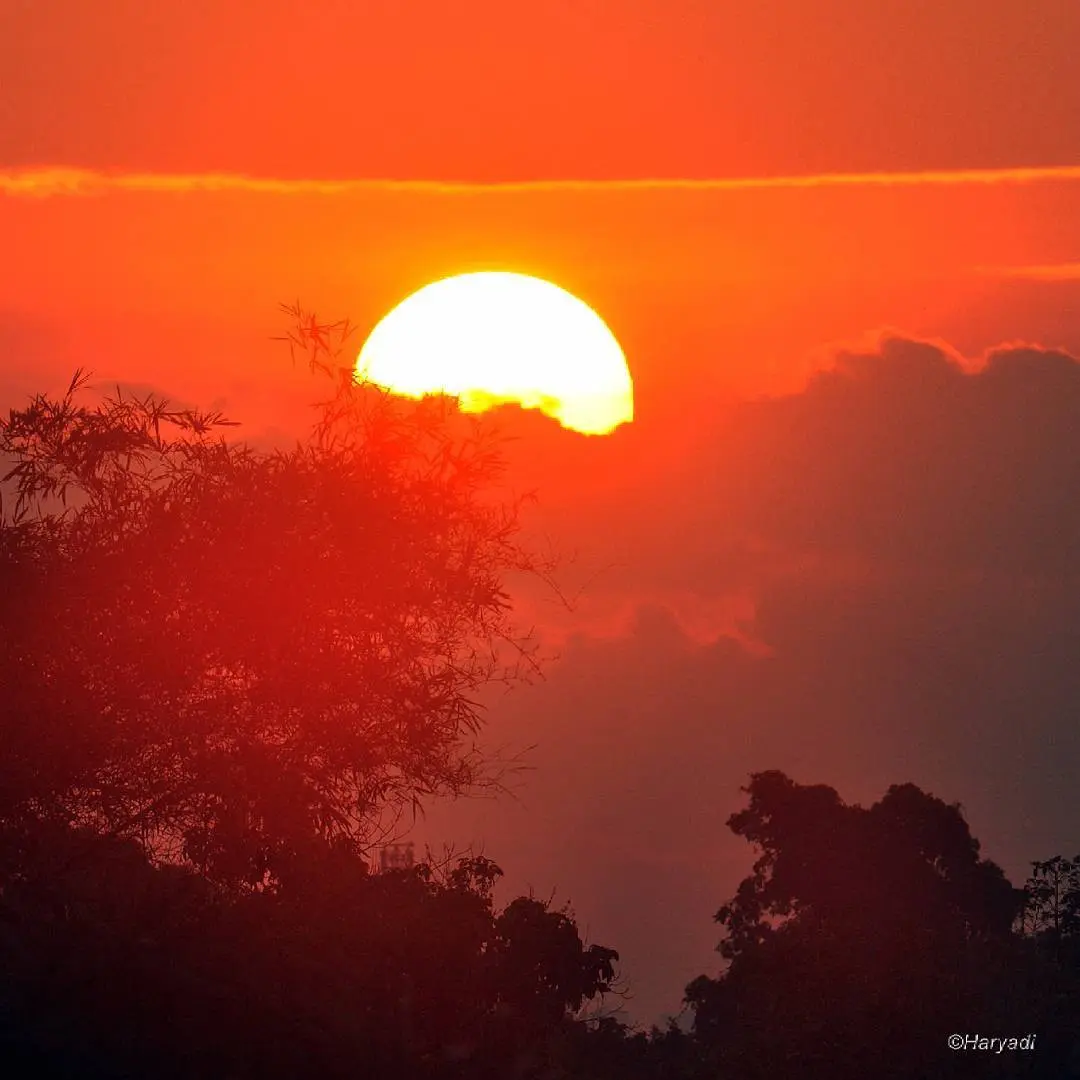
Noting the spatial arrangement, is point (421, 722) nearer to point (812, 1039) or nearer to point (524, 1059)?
point (524, 1059)

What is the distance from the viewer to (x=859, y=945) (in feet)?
169

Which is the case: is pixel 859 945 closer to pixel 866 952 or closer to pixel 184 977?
pixel 866 952

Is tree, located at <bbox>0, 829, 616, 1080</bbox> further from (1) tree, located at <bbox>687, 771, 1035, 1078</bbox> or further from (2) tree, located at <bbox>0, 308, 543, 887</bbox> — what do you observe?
(1) tree, located at <bbox>687, 771, 1035, 1078</bbox>

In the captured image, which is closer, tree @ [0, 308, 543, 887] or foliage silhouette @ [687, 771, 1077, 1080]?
tree @ [0, 308, 543, 887]

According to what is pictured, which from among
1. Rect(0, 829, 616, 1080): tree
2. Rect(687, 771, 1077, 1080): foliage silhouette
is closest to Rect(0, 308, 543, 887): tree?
Rect(0, 829, 616, 1080): tree

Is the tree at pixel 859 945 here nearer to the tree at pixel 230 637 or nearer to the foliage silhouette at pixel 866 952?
the foliage silhouette at pixel 866 952

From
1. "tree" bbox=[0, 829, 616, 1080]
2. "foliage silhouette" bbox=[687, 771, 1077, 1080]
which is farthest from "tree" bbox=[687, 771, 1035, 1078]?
"tree" bbox=[0, 829, 616, 1080]

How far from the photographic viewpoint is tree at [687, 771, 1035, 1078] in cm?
4784

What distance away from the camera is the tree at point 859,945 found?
47844 mm

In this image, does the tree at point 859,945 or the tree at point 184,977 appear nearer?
the tree at point 184,977

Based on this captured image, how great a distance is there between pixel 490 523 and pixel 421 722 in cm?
288

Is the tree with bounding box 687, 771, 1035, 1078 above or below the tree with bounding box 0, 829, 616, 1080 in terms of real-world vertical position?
above

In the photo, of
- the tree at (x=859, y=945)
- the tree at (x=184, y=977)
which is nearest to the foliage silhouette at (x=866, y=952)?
the tree at (x=859, y=945)

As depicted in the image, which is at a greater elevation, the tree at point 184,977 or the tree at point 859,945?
the tree at point 859,945
